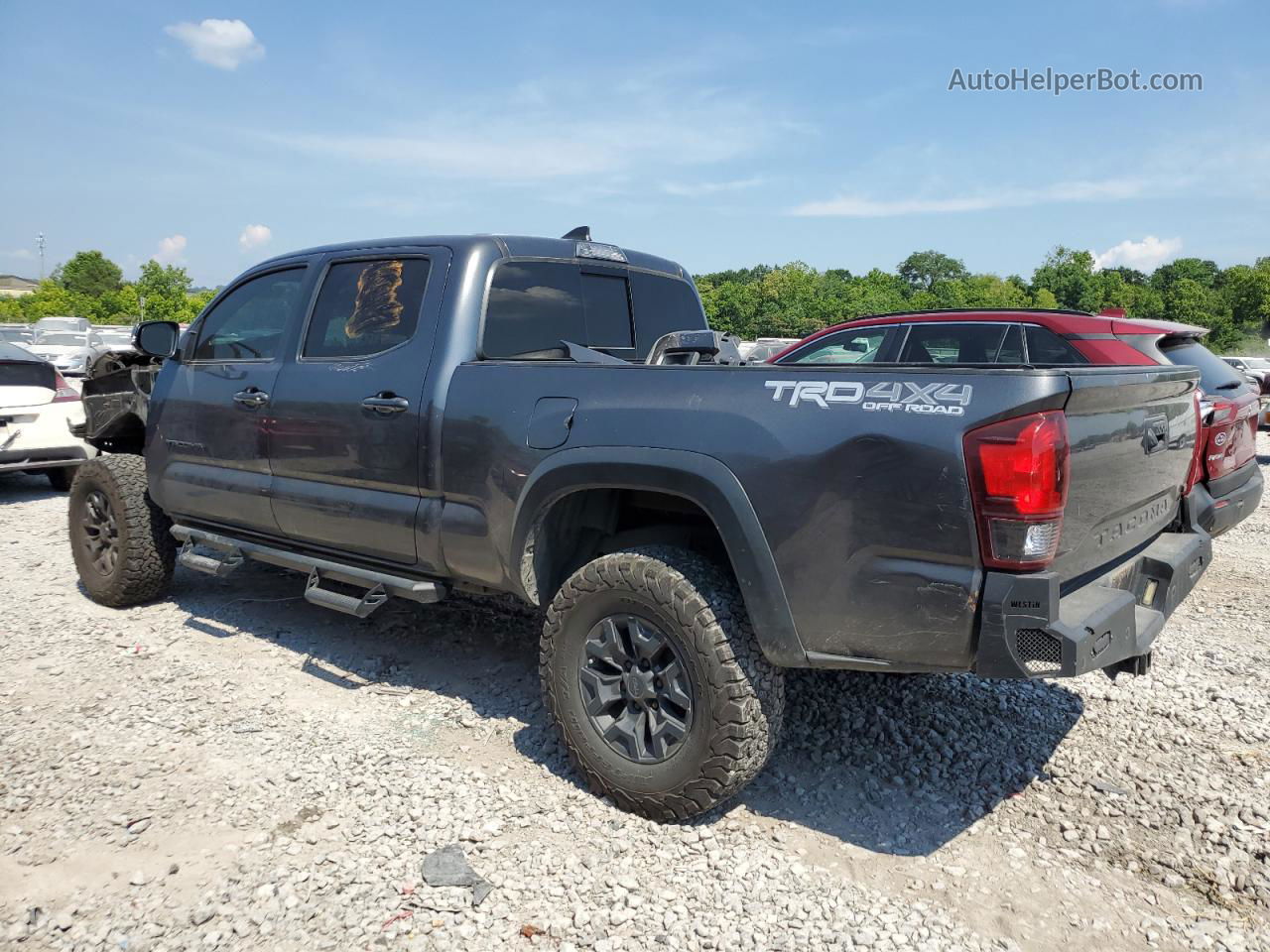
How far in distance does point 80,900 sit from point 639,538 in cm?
203

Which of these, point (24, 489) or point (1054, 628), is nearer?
point (1054, 628)

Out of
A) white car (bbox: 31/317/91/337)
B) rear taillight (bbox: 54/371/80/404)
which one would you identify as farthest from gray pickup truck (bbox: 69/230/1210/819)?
white car (bbox: 31/317/91/337)

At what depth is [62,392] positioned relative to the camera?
28.8ft

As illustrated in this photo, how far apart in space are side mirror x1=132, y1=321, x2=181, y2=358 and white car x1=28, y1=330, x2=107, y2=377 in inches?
745

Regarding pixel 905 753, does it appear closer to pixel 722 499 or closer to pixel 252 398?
pixel 722 499

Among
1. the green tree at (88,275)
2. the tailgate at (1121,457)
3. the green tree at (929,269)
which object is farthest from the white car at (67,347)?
the green tree at (929,269)

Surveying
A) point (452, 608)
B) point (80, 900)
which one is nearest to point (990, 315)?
point (452, 608)

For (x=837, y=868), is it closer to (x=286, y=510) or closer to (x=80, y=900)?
(x=80, y=900)

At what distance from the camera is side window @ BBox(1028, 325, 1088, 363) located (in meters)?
6.79

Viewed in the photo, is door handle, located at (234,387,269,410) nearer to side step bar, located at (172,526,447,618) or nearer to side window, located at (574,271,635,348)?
side step bar, located at (172,526,447,618)

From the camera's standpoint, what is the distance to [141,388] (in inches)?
209

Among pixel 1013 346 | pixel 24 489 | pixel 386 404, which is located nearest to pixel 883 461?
pixel 386 404

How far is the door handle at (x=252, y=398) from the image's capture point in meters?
4.23

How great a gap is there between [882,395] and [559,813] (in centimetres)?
176
